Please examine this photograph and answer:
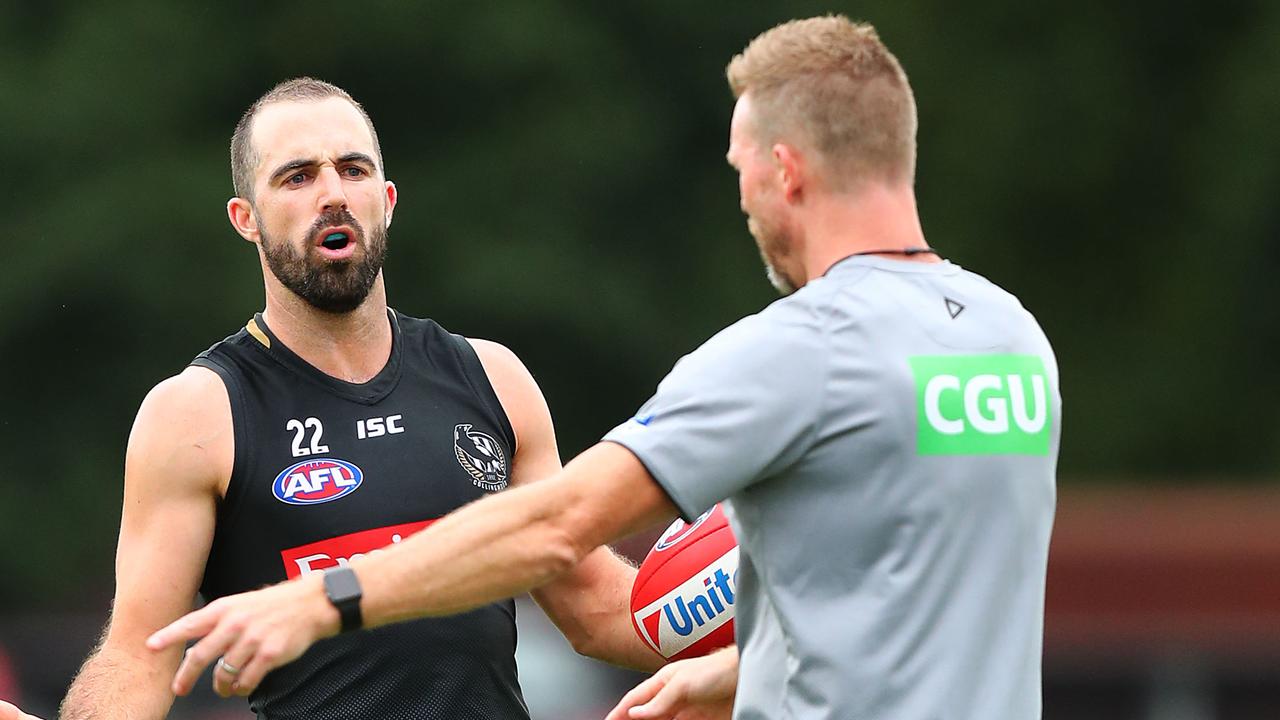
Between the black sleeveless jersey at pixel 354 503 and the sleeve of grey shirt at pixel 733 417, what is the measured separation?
135cm

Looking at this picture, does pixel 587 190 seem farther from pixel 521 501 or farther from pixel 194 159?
pixel 521 501

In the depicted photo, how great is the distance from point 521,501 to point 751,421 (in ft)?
1.53

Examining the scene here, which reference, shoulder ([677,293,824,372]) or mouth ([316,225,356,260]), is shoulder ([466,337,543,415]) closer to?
mouth ([316,225,356,260])

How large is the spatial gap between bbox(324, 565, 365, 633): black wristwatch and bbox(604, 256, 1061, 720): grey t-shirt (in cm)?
57

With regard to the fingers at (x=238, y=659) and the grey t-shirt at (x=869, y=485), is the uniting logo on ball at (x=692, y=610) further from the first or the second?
the fingers at (x=238, y=659)

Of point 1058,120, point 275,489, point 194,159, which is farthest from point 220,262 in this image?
point 275,489

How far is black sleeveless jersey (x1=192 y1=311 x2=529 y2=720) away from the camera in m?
5.07

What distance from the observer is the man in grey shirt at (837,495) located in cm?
392

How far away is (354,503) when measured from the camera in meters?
5.12

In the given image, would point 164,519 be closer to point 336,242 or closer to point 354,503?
point 354,503

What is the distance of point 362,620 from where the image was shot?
3875mm

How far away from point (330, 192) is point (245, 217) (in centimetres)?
31

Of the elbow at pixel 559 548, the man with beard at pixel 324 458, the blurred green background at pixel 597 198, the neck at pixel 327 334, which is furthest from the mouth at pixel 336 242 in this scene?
the blurred green background at pixel 597 198

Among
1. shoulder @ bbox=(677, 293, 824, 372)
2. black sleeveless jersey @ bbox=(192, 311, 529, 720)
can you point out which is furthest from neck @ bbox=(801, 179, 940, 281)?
black sleeveless jersey @ bbox=(192, 311, 529, 720)
